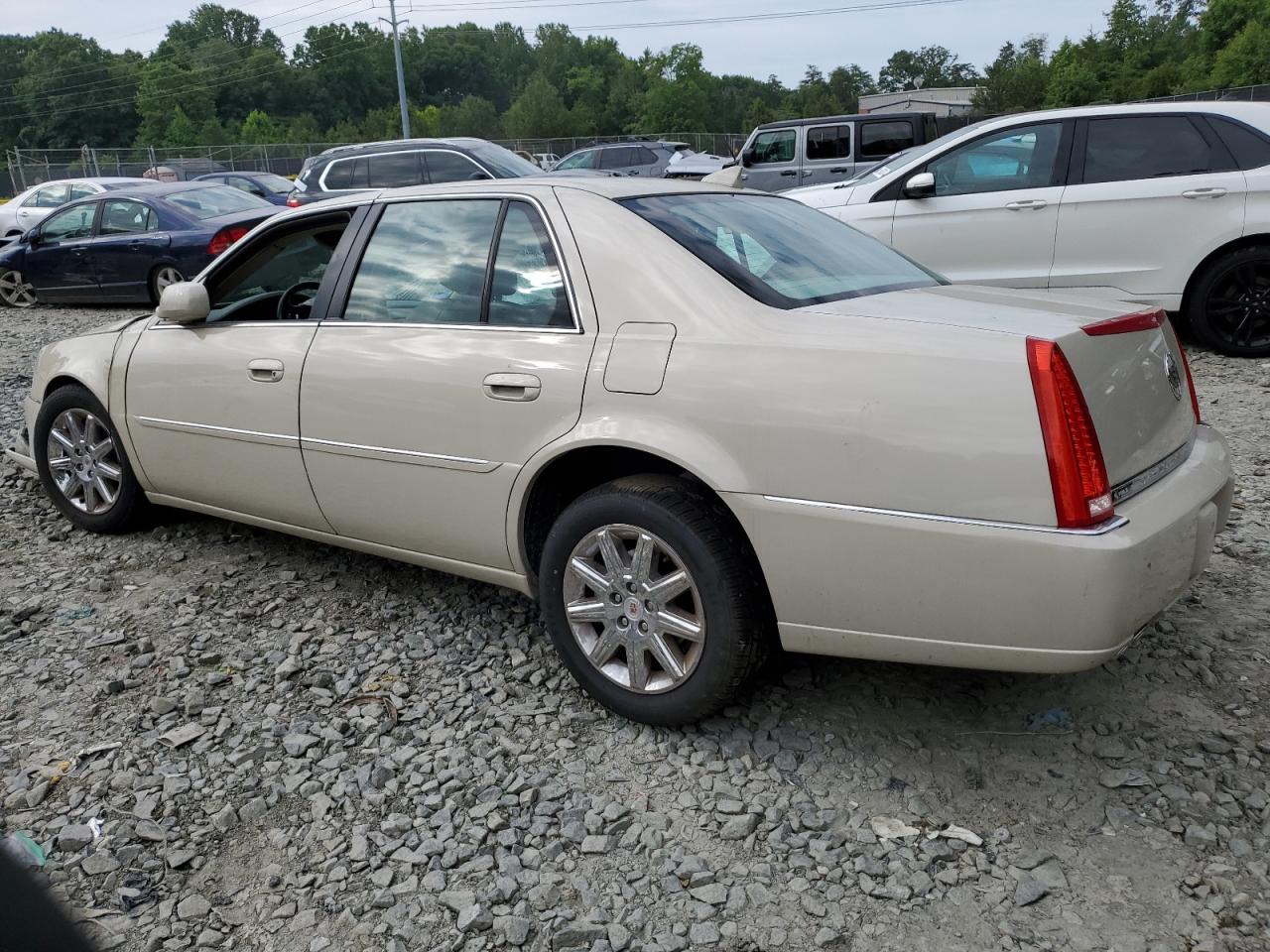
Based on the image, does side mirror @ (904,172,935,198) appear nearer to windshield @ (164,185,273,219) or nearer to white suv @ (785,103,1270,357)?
white suv @ (785,103,1270,357)

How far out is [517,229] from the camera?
3396 mm

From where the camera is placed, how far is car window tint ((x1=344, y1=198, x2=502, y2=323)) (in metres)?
3.47

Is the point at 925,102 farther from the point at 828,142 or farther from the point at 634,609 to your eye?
the point at 634,609

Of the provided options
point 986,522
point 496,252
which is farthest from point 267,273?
point 986,522

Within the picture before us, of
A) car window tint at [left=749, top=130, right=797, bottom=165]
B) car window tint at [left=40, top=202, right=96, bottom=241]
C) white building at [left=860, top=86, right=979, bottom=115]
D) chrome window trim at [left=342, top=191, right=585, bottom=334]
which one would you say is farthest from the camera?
white building at [left=860, top=86, right=979, bottom=115]

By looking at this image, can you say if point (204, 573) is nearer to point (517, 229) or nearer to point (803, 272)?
point (517, 229)

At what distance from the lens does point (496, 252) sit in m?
3.44

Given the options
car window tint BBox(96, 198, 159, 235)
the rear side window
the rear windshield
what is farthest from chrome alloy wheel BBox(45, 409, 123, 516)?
car window tint BBox(96, 198, 159, 235)

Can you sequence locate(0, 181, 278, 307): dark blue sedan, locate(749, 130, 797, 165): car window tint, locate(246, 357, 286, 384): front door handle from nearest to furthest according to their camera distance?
locate(246, 357, 286, 384): front door handle < locate(0, 181, 278, 307): dark blue sedan < locate(749, 130, 797, 165): car window tint

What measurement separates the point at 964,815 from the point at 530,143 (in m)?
53.5

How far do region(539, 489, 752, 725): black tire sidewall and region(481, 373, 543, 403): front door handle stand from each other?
0.36 m

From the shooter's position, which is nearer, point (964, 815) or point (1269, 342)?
point (964, 815)

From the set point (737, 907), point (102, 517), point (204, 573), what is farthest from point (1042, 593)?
point (102, 517)

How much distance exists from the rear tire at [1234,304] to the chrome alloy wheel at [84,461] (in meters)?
6.55
